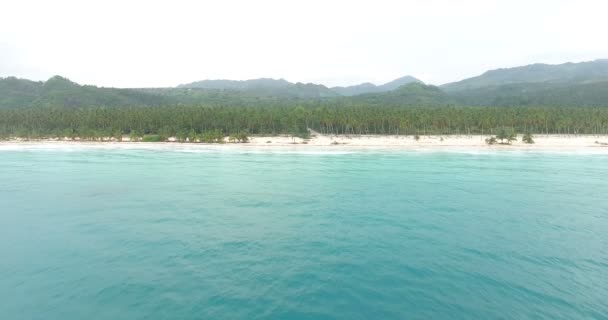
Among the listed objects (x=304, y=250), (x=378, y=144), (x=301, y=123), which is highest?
(x=301, y=123)

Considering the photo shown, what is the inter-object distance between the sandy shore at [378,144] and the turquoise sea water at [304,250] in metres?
47.7

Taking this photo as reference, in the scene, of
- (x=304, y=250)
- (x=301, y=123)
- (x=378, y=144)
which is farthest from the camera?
(x=301, y=123)

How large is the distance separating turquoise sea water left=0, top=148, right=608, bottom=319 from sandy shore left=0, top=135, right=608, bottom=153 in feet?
156

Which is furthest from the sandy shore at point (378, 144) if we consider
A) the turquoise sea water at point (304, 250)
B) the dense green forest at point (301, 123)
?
the turquoise sea water at point (304, 250)

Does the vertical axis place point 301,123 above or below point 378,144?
above

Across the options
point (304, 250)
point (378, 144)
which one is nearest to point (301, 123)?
point (378, 144)

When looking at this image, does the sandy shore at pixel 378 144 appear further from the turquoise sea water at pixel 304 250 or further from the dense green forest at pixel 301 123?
the turquoise sea water at pixel 304 250

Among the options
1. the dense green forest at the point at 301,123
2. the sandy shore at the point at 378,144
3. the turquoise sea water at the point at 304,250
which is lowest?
the turquoise sea water at the point at 304,250

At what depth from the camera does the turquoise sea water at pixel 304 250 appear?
14266 millimetres

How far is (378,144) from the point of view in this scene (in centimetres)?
9350

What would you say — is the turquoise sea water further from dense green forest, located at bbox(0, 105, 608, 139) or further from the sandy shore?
dense green forest, located at bbox(0, 105, 608, 139)

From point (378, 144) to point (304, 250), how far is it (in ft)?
253

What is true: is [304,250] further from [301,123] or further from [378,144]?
[301,123]

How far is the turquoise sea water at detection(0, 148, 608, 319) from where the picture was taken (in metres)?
14.3
